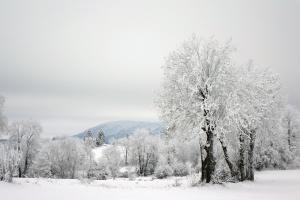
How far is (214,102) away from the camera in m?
23.7

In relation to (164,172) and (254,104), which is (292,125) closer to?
(164,172)

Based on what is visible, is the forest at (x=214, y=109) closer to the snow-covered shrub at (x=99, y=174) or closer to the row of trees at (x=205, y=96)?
the row of trees at (x=205, y=96)

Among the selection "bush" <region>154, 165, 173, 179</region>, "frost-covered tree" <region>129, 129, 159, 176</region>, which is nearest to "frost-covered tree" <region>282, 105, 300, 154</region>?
"bush" <region>154, 165, 173, 179</region>

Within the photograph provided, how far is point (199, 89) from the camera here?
81.3ft

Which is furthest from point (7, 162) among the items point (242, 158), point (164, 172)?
point (164, 172)

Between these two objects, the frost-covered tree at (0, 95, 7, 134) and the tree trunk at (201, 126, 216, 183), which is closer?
the tree trunk at (201, 126, 216, 183)

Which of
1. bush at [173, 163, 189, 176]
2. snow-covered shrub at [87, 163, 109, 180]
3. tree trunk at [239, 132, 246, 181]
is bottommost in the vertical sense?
bush at [173, 163, 189, 176]

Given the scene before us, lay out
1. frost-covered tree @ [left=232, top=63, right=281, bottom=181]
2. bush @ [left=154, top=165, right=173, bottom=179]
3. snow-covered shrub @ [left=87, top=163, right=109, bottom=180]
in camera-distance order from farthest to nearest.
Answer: bush @ [left=154, top=165, right=173, bottom=179] < snow-covered shrub @ [left=87, top=163, right=109, bottom=180] < frost-covered tree @ [left=232, top=63, right=281, bottom=181]

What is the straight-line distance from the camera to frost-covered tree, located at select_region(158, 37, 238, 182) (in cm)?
2389

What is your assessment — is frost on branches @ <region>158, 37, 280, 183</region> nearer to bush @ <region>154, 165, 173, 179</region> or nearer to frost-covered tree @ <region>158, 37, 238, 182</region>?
frost-covered tree @ <region>158, 37, 238, 182</region>

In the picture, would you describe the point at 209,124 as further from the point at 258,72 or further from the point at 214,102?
the point at 258,72

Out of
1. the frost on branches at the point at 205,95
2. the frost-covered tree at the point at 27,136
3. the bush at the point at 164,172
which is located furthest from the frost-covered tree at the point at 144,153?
the frost on branches at the point at 205,95

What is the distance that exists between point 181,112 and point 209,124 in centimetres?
229

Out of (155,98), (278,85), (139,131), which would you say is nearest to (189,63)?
(155,98)
